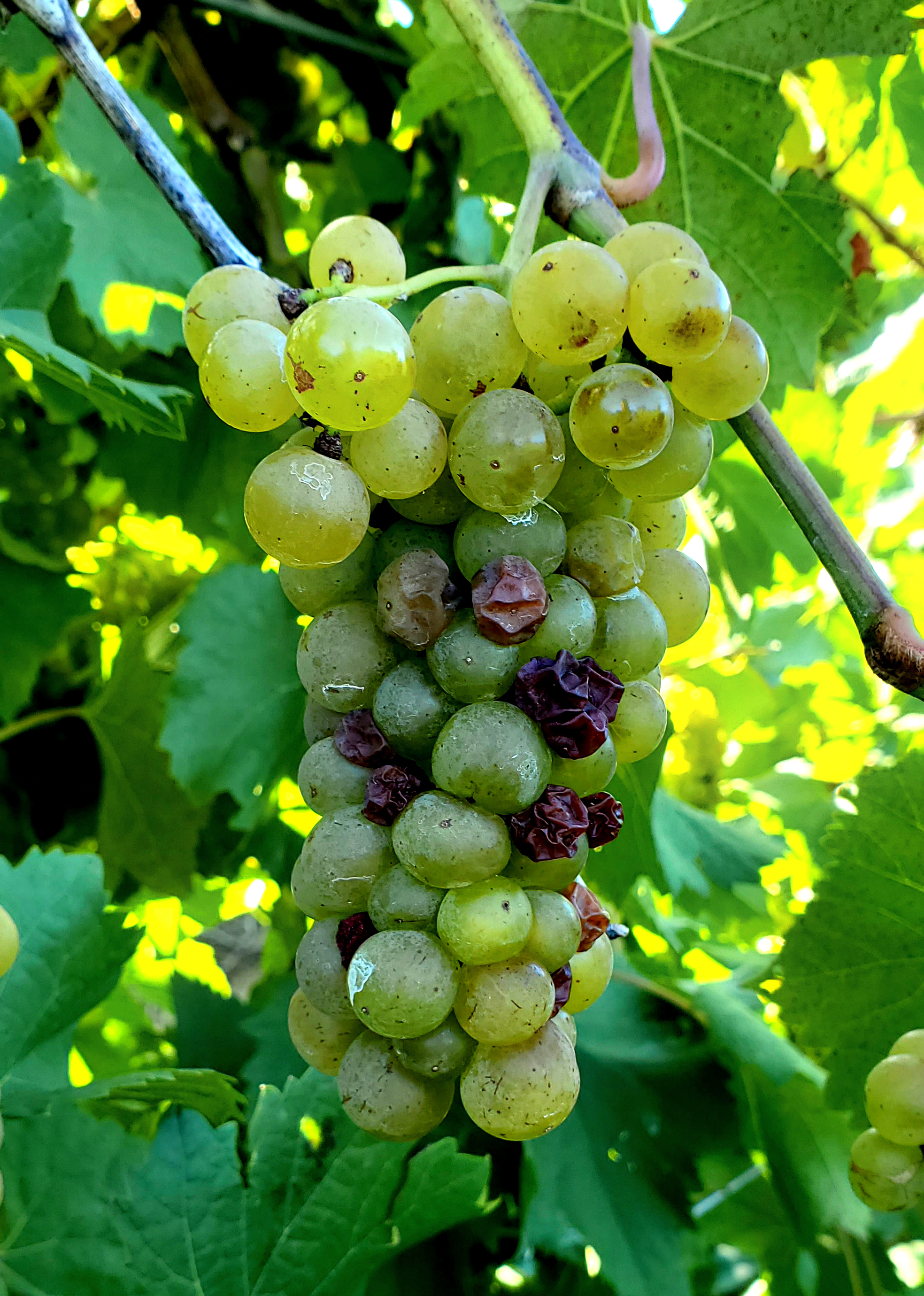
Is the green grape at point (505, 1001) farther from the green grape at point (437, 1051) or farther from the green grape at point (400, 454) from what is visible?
the green grape at point (400, 454)

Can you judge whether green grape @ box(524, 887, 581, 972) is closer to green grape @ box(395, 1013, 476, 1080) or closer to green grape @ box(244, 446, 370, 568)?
green grape @ box(395, 1013, 476, 1080)

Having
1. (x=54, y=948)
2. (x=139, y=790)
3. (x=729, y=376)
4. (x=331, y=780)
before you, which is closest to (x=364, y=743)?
(x=331, y=780)

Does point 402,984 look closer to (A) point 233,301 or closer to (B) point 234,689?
(A) point 233,301

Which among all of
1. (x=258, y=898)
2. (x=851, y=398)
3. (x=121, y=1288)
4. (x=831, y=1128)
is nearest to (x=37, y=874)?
(x=121, y=1288)

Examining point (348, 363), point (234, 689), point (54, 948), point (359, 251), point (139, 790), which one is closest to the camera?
point (348, 363)

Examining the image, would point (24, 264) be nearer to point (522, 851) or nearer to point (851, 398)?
point (522, 851)

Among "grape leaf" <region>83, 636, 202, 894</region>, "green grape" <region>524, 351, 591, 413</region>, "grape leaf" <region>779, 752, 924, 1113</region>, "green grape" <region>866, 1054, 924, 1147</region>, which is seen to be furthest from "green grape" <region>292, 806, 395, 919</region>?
"grape leaf" <region>83, 636, 202, 894</region>
